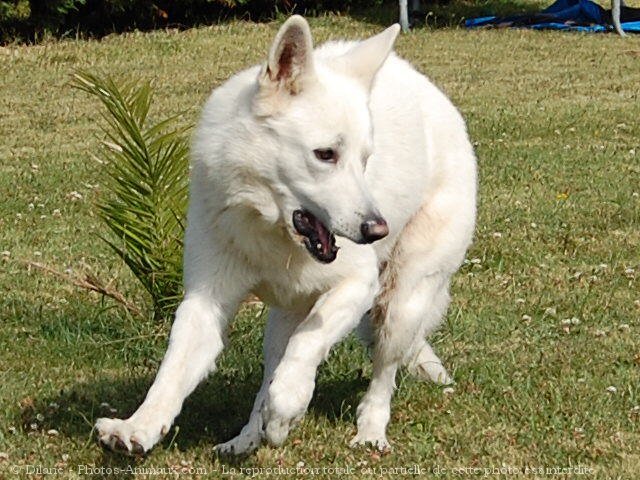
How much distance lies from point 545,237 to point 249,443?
415 centimetres

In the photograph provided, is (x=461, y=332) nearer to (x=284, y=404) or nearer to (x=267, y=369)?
(x=267, y=369)

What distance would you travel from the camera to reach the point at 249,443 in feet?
16.8

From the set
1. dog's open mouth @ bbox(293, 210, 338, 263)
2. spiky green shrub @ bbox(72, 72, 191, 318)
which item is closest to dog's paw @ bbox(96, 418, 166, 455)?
dog's open mouth @ bbox(293, 210, 338, 263)

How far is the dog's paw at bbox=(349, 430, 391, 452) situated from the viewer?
17.4 feet

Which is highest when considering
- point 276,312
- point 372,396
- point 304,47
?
point 304,47

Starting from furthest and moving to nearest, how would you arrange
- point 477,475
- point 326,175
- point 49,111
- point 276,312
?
point 49,111, point 276,312, point 477,475, point 326,175

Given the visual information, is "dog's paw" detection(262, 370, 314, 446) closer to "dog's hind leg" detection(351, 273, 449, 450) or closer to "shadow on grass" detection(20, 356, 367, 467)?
"shadow on grass" detection(20, 356, 367, 467)

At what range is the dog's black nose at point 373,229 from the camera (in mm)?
4543

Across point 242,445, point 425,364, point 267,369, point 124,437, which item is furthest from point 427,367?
point 124,437

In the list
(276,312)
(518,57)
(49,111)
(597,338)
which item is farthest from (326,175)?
(518,57)

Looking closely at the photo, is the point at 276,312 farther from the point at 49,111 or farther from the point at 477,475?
the point at 49,111

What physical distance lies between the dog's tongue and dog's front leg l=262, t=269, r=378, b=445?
0.25 metres

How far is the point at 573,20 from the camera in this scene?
19578 mm

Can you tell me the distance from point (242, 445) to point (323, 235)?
37.0 inches
